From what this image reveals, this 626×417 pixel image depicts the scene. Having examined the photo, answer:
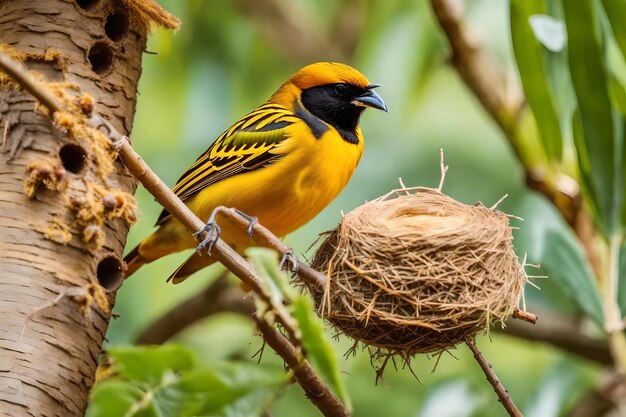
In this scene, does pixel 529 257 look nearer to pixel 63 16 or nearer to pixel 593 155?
pixel 593 155

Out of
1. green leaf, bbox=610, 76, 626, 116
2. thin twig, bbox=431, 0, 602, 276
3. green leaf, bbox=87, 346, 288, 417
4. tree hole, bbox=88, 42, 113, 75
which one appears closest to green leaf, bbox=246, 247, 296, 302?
green leaf, bbox=87, 346, 288, 417

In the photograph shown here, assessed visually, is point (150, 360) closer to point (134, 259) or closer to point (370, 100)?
point (134, 259)

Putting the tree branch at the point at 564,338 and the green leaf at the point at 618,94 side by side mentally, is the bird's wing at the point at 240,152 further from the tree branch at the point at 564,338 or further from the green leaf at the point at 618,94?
the tree branch at the point at 564,338

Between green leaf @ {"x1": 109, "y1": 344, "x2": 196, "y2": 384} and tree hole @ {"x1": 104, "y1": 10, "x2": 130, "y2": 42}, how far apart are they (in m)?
1.69

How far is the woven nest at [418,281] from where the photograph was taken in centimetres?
292

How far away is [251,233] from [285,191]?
0.79 metres

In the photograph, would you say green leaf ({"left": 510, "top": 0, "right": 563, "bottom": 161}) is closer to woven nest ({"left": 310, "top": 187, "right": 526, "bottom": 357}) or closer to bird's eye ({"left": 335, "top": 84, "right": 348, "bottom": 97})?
bird's eye ({"left": 335, "top": 84, "right": 348, "bottom": 97})

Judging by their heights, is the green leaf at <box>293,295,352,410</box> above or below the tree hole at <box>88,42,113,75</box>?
below

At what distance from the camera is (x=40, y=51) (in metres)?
2.88

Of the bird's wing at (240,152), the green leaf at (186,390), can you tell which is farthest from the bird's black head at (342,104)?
the green leaf at (186,390)

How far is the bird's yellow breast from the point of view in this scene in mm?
3689

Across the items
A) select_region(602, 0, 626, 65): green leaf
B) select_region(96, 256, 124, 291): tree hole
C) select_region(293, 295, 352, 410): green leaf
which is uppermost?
select_region(293, 295, 352, 410): green leaf

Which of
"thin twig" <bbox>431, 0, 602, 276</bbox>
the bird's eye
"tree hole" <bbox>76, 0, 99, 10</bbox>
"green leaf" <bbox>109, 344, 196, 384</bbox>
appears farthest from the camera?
"thin twig" <bbox>431, 0, 602, 276</bbox>

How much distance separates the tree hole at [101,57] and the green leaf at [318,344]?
1.58 meters
